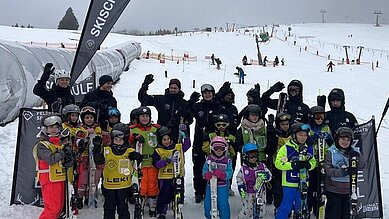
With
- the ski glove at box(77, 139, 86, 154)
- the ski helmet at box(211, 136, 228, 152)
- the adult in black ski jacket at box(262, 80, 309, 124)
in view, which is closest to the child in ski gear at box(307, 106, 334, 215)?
the adult in black ski jacket at box(262, 80, 309, 124)

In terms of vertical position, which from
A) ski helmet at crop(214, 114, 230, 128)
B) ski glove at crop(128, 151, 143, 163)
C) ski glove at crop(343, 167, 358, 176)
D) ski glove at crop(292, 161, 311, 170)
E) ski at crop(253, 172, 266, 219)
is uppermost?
ski helmet at crop(214, 114, 230, 128)

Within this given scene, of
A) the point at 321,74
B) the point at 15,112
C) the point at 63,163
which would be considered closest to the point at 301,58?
the point at 321,74

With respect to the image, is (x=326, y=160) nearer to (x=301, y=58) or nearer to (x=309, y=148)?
(x=309, y=148)

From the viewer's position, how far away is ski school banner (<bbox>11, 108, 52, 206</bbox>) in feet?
20.0

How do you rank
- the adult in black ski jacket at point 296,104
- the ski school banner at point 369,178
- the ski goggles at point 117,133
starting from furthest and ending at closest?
the adult in black ski jacket at point 296,104 < the ski school banner at point 369,178 < the ski goggles at point 117,133

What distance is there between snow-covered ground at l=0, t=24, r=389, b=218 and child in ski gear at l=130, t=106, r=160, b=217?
632mm

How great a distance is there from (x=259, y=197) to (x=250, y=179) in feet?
0.91

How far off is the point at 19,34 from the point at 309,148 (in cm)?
5491

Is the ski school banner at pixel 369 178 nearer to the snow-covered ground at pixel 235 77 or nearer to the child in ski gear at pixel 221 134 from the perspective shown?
the snow-covered ground at pixel 235 77

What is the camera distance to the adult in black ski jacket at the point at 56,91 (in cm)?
651

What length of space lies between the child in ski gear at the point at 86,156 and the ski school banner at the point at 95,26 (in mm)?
809

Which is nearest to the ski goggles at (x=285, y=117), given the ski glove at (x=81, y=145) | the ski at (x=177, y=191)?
the ski at (x=177, y=191)

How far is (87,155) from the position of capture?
6.31 m

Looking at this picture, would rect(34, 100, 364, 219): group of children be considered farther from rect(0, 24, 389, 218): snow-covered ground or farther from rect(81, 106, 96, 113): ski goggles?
rect(0, 24, 389, 218): snow-covered ground
